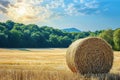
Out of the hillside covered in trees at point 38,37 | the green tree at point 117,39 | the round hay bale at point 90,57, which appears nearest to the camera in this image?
the round hay bale at point 90,57

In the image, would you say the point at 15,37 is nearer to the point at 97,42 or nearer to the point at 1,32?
the point at 1,32

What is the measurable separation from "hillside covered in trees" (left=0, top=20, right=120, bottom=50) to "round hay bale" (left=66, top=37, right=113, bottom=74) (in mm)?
32965

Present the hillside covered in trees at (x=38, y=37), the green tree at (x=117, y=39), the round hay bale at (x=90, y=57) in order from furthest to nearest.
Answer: the hillside covered in trees at (x=38, y=37)
the green tree at (x=117, y=39)
the round hay bale at (x=90, y=57)

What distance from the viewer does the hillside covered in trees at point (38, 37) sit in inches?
2023

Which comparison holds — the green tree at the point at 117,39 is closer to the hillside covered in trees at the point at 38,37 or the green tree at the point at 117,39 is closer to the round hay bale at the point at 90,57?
the hillside covered in trees at the point at 38,37

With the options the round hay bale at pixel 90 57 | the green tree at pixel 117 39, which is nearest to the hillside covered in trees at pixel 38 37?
the green tree at pixel 117 39

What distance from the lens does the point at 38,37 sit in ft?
193

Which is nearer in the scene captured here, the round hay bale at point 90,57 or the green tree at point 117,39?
the round hay bale at point 90,57

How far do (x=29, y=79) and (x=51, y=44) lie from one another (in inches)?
1797

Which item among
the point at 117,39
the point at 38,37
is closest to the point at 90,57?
the point at 117,39

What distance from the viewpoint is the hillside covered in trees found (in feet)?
169

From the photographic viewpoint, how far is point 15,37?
180ft

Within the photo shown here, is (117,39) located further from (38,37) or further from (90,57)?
(90,57)

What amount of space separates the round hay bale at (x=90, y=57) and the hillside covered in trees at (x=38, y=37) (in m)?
33.0
